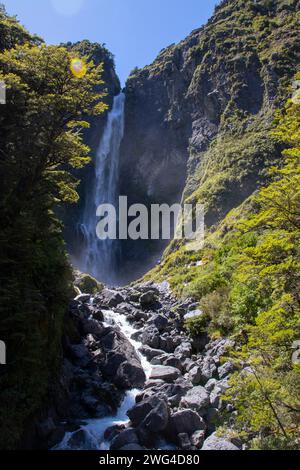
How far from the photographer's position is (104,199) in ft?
203

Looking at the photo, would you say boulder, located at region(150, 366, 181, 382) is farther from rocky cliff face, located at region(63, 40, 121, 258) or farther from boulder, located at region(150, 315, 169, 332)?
rocky cliff face, located at region(63, 40, 121, 258)

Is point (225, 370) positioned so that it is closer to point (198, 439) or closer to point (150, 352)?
point (198, 439)

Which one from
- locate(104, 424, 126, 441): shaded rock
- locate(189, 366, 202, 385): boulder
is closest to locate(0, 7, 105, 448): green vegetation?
locate(104, 424, 126, 441): shaded rock

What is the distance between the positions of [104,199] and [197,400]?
5097 centimetres

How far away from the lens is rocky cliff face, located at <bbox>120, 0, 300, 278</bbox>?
4578 cm

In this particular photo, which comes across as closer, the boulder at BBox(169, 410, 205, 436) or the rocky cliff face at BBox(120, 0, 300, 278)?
the boulder at BBox(169, 410, 205, 436)

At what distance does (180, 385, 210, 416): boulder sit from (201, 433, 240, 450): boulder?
1.76 m

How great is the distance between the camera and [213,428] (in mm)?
11797

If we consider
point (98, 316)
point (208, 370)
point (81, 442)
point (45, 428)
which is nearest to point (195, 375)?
point (208, 370)

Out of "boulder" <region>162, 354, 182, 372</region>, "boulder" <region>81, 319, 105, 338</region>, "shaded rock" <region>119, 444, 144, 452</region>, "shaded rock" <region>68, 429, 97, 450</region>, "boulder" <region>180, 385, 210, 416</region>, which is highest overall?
"boulder" <region>81, 319, 105, 338</region>

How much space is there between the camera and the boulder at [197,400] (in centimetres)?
1248

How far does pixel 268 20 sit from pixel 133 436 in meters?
65.6

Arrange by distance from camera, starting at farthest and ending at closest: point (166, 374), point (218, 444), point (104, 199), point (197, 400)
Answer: point (104, 199) < point (166, 374) < point (197, 400) < point (218, 444)

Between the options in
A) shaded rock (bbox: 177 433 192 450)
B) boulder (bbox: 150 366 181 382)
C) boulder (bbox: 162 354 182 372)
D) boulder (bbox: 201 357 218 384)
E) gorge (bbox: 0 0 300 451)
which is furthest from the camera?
boulder (bbox: 162 354 182 372)
